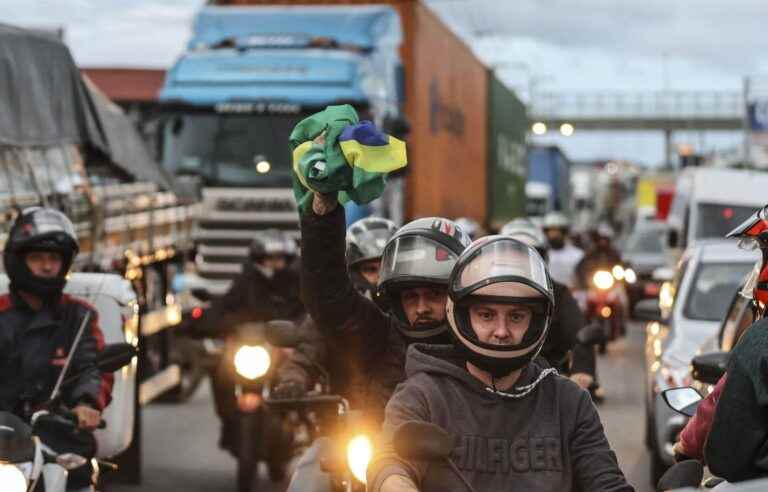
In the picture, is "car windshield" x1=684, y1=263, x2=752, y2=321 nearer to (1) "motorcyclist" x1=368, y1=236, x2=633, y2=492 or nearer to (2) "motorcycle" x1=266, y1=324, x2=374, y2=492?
(2) "motorcycle" x1=266, y1=324, x2=374, y2=492

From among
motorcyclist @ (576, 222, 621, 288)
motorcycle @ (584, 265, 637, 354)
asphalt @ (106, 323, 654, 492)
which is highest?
motorcyclist @ (576, 222, 621, 288)

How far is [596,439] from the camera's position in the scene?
15.3 ft

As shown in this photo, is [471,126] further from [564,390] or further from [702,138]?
[702,138]

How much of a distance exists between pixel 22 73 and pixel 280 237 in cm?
213

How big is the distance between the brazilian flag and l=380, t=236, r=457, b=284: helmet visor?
582mm

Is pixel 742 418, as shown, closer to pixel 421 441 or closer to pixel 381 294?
pixel 421 441

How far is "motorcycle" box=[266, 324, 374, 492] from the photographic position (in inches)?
235

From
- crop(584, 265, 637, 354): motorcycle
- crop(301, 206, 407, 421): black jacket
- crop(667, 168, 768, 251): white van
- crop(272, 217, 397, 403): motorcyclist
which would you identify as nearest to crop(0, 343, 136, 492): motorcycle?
crop(272, 217, 397, 403): motorcyclist

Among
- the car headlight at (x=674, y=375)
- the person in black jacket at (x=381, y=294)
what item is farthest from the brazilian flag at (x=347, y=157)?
the car headlight at (x=674, y=375)

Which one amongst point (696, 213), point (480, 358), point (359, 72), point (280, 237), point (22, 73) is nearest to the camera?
point (480, 358)

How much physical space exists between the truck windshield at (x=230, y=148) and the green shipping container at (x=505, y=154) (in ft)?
45.1

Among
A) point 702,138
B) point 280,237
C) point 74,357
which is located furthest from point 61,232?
point 702,138

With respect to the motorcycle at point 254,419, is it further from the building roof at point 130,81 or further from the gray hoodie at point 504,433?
the building roof at point 130,81

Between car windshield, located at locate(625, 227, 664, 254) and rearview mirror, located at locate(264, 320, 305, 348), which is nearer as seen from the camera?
rearview mirror, located at locate(264, 320, 305, 348)
